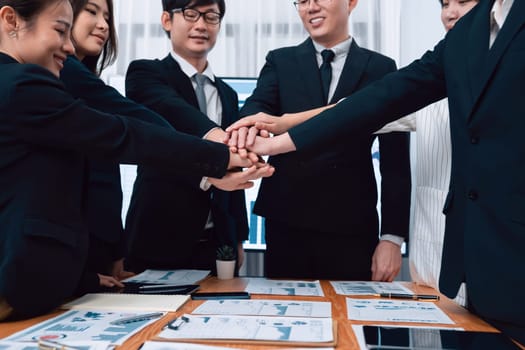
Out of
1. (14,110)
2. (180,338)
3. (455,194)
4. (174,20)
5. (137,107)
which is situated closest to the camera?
(180,338)

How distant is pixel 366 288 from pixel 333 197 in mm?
458

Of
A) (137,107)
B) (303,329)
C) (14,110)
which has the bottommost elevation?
(303,329)

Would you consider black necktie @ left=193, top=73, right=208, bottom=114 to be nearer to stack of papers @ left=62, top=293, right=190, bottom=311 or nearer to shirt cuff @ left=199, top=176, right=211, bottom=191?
shirt cuff @ left=199, top=176, right=211, bottom=191

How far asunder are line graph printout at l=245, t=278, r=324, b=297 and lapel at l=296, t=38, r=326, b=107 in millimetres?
746

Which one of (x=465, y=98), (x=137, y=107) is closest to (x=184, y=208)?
(x=137, y=107)

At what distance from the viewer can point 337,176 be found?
1878 millimetres

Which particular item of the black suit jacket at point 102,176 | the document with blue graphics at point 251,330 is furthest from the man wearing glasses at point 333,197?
the document with blue graphics at point 251,330

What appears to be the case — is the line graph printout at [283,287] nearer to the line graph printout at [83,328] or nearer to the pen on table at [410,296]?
the pen on table at [410,296]

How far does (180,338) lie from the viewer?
90cm

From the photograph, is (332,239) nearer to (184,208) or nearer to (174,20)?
(184,208)

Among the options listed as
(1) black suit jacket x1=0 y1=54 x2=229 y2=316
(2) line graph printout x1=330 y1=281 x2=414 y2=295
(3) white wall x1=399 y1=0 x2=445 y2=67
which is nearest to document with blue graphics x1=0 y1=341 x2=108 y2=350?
(1) black suit jacket x1=0 y1=54 x2=229 y2=316

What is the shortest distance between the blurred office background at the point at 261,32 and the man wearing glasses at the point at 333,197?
1.34 meters

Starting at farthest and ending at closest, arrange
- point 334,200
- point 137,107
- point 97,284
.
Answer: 1. point 334,200
2. point 137,107
3. point 97,284

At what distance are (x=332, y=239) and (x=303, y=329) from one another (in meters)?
0.91
